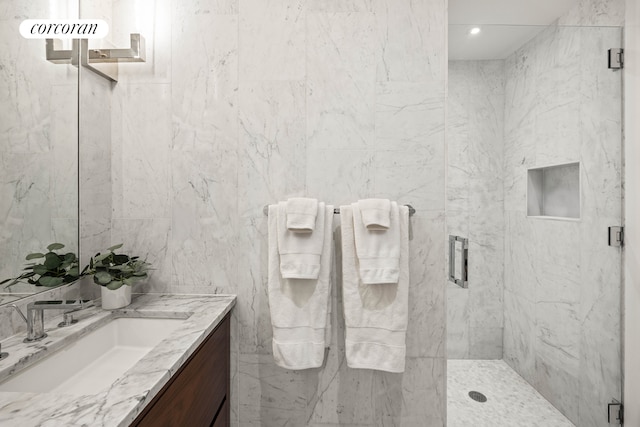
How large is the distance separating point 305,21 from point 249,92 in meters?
0.36

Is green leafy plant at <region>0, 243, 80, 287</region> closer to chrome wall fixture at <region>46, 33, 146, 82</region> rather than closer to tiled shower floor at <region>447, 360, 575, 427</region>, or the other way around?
chrome wall fixture at <region>46, 33, 146, 82</region>

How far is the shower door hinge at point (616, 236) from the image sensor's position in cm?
136

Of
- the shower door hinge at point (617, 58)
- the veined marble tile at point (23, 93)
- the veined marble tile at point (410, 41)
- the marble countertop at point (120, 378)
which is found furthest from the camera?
the shower door hinge at point (617, 58)

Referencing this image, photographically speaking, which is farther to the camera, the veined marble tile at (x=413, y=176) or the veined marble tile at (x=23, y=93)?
the veined marble tile at (x=413, y=176)

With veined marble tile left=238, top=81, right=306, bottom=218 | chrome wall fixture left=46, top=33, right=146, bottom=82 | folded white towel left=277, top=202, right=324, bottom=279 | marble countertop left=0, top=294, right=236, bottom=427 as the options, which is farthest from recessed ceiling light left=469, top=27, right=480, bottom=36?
marble countertop left=0, top=294, right=236, bottom=427

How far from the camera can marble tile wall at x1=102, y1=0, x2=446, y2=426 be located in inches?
49.6

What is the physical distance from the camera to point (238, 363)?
50.6 inches

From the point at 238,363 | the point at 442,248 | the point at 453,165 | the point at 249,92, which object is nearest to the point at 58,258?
the point at 238,363

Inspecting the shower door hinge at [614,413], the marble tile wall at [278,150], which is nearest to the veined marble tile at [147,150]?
the marble tile wall at [278,150]

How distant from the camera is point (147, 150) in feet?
4.23

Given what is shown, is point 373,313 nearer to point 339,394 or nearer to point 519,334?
point 339,394

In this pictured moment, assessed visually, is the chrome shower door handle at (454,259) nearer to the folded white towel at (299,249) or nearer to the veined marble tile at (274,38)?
the folded white towel at (299,249)

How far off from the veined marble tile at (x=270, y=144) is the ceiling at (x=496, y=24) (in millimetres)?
695

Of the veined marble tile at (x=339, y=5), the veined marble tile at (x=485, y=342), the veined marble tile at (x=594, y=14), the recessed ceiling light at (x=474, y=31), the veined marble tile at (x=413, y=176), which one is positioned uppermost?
the veined marble tile at (x=594, y=14)
